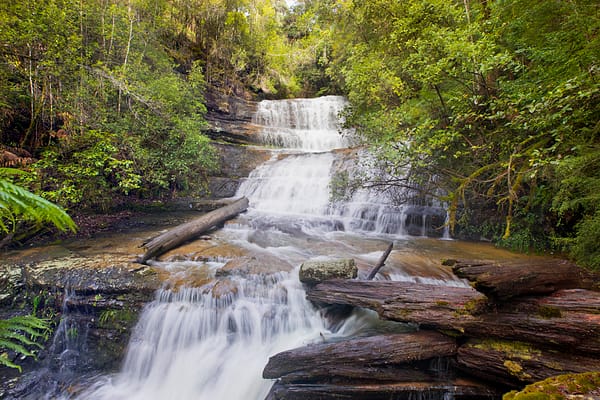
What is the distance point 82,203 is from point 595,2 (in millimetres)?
10451

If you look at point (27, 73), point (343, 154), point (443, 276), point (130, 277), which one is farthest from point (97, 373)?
point (343, 154)

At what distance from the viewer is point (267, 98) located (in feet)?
65.7

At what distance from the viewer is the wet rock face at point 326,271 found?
388 centimetres

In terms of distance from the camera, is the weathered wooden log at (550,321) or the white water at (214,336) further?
the white water at (214,336)

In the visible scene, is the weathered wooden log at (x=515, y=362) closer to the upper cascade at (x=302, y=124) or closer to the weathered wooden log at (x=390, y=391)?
the weathered wooden log at (x=390, y=391)

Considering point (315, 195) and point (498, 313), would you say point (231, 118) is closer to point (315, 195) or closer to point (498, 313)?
point (315, 195)

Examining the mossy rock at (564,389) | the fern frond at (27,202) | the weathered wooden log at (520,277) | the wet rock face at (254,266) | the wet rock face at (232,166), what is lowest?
the wet rock face at (254,266)

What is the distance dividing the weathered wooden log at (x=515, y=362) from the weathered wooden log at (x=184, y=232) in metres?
4.87

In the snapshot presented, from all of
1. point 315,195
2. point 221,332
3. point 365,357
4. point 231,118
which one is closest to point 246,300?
point 221,332

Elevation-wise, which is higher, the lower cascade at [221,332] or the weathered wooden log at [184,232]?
the weathered wooden log at [184,232]

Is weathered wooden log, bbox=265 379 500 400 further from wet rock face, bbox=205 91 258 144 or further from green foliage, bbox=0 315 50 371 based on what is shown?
wet rock face, bbox=205 91 258 144

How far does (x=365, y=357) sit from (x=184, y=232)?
467cm

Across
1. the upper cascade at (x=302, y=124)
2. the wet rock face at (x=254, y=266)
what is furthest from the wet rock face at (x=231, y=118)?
the wet rock face at (x=254, y=266)

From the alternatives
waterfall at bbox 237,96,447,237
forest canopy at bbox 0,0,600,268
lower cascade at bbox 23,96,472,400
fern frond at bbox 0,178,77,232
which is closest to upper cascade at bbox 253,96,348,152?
waterfall at bbox 237,96,447,237
